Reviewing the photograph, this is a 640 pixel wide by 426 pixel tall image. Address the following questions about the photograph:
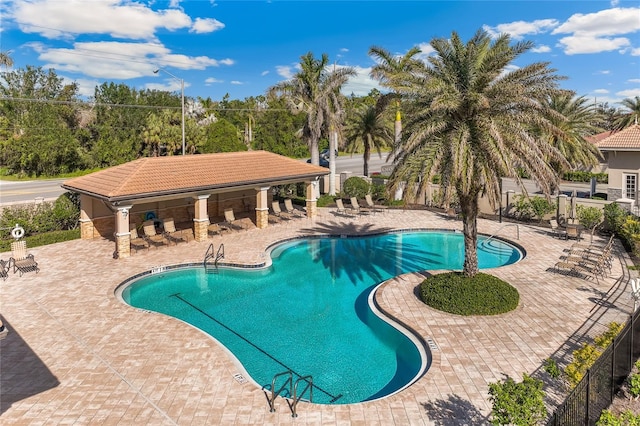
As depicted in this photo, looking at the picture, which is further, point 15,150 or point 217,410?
point 15,150

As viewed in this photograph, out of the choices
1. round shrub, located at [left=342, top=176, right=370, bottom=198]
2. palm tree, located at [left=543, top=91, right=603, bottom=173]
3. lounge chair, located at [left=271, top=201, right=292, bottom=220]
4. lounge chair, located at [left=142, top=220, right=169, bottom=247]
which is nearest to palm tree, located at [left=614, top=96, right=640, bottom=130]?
palm tree, located at [left=543, top=91, right=603, bottom=173]

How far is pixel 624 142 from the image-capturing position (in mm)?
25922

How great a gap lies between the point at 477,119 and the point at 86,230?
65.7ft

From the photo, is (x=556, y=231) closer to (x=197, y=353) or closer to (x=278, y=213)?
(x=278, y=213)

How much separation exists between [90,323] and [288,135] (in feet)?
170

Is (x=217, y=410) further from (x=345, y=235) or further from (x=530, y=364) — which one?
(x=345, y=235)

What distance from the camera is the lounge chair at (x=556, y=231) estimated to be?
23.3 m

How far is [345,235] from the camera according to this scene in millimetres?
24781

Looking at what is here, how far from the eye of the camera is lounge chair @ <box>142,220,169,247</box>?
866 inches

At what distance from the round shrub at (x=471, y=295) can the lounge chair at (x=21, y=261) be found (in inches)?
610

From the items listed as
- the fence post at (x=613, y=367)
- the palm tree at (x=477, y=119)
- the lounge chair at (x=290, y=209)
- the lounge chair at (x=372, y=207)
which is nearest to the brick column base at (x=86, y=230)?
the lounge chair at (x=290, y=209)

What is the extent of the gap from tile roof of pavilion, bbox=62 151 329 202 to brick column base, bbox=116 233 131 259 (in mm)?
1831

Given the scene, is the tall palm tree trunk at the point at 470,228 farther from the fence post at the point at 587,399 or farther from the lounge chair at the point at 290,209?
the lounge chair at the point at 290,209

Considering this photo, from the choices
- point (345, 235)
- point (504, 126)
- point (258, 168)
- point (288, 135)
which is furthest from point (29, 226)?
point (288, 135)
